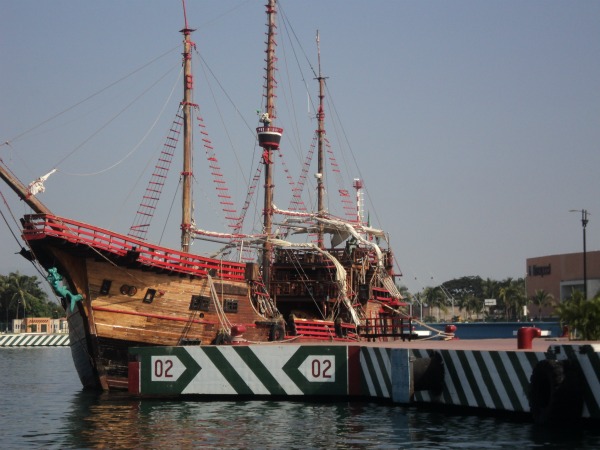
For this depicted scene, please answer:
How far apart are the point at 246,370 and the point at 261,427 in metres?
6.59

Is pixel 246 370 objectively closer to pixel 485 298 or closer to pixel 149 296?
pixel 149 296

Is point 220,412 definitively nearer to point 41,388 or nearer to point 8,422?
point 8,422

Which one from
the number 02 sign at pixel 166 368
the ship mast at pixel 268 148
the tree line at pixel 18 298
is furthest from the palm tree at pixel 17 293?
the number 02 sign at pixel 166 368

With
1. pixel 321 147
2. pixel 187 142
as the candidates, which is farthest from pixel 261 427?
pixel 321 147

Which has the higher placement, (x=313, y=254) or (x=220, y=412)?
(x=313, y=254)

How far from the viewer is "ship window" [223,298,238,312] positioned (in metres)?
35.1

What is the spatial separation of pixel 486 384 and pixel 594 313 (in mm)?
3085

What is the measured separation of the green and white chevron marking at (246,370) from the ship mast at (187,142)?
11643 millimetres

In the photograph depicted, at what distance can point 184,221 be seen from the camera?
129 ft

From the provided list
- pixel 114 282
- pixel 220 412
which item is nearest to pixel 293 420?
pixel 220 412

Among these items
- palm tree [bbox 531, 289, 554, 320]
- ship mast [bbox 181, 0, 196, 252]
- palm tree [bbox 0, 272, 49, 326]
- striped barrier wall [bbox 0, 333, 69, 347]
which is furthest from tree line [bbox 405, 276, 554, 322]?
ship mast [bbox 181, 0, 196, 252]

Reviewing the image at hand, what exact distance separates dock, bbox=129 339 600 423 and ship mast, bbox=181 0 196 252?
11.4m

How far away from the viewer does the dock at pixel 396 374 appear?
1923 centimetres

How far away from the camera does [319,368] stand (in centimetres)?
2700
